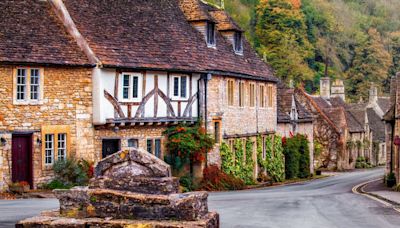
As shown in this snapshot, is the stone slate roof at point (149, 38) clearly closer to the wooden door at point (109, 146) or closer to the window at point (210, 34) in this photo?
the window at point (210, 34)

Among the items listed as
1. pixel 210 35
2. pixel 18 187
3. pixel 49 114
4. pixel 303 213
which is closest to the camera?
pixel 303 213

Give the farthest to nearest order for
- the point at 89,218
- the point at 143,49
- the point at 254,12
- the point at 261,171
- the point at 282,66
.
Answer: the point at 254,12, the point at 282,66, the point at 261,171, the point at 143,49, the point at 89,218

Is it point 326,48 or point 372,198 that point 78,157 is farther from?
point 326,48

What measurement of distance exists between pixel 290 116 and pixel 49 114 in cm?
2450

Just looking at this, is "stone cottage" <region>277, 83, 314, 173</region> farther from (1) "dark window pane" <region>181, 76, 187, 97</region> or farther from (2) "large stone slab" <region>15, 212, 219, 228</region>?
(2) "large stone slab" <region>15, 212, 219, 228</region>

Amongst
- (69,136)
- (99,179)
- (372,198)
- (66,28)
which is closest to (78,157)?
(69,136)

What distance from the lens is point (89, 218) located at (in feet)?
49.2

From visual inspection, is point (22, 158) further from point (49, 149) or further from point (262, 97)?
point (262, 97)

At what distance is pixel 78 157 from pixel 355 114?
170 feet

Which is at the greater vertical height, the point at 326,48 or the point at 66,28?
the point at 326,48

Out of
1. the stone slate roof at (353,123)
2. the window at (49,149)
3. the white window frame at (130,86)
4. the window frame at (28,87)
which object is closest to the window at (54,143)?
the window at (49,149)

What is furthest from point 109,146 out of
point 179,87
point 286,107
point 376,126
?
point 376,126

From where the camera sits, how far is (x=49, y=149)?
29.5 meters

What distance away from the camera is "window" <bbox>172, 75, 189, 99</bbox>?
1369 inches
